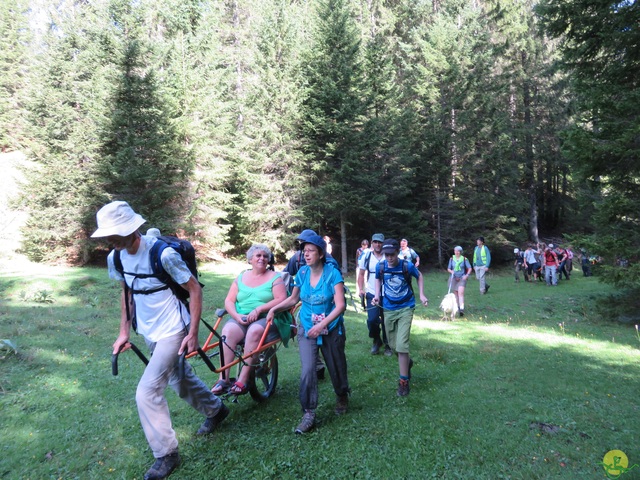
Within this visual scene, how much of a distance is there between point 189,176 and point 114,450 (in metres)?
19.0

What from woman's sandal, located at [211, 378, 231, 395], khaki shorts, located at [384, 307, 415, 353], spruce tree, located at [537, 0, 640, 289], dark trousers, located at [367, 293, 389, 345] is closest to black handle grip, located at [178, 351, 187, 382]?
woman's sandal, located at [211, 378, 231, 395]

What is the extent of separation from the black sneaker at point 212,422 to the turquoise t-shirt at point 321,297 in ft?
4.00

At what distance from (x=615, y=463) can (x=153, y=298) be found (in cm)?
425

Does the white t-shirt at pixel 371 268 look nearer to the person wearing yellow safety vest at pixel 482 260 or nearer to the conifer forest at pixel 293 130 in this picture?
the person wearing yellow safety vest at pixel 482 260

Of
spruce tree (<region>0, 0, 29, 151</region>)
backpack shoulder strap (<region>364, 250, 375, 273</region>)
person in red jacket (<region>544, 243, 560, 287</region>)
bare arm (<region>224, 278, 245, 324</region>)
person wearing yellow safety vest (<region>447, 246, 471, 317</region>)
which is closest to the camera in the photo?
bare arm (<region>224, 278, 245, 324</region>)

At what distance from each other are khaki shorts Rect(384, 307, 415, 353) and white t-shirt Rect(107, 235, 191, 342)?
9.05 feet

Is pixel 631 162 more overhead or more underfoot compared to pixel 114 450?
more overhead

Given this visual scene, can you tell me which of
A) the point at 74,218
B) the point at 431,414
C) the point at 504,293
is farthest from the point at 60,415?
the point at 74,218

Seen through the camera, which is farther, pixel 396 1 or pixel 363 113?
pixel 396 1

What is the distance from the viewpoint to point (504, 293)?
15609 millimetres

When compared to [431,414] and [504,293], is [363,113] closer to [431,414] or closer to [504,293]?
[504,293]

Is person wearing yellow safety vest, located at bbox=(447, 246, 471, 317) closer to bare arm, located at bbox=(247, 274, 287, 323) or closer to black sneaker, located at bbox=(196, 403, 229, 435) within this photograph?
bare arm, located at bbox=(247, 274, 287, 323)

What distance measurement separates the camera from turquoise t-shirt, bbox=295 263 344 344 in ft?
13.0

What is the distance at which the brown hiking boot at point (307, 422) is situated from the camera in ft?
12.4
